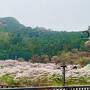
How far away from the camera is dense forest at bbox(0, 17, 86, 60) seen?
123 ft

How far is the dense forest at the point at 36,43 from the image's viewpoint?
3736cm

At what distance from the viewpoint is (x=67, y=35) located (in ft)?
143

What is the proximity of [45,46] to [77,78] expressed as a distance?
73.3 feet

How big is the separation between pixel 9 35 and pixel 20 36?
168 cm

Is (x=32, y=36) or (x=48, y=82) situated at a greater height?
(x=32, y=36)

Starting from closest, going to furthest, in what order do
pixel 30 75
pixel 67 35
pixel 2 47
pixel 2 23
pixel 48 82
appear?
pixel 48 82
pixel 30 75
pixel 2 47
pixel 67 35
pixel 2 23

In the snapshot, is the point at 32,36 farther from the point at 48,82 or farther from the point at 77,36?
the point at 48,82

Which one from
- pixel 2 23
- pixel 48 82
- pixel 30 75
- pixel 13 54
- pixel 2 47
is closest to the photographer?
pixel 48 82

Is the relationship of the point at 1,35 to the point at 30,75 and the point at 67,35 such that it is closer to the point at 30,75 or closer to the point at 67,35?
the point at 67,35

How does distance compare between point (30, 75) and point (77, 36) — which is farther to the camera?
point (77, 36)

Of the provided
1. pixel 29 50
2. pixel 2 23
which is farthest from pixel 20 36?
pixel 2 23

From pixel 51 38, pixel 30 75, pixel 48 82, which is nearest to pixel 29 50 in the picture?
pixel 51 38

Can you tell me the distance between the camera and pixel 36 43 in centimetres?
3884

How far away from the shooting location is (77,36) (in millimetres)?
40094
